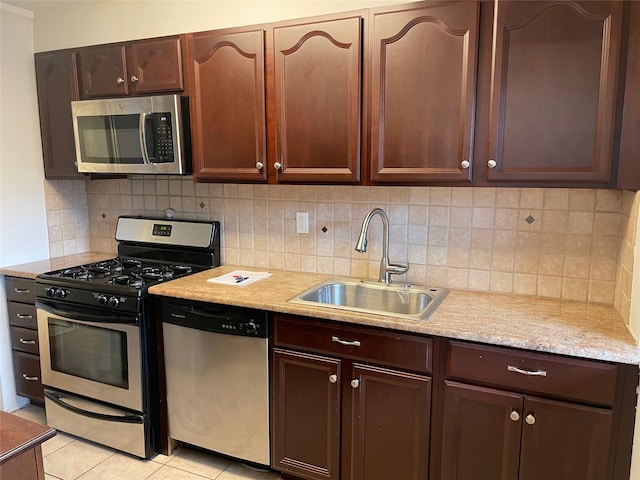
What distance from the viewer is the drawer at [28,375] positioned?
2844 mm

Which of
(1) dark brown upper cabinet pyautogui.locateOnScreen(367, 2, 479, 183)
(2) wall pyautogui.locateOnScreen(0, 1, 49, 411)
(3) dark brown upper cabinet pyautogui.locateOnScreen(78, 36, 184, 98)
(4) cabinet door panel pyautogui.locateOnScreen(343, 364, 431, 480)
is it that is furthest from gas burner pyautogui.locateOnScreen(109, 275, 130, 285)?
(1) dark brown upper cabinet pyautogui.locateOnScreen(367, 2, 479, 183)

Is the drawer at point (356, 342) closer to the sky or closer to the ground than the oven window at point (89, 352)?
closer to the sky

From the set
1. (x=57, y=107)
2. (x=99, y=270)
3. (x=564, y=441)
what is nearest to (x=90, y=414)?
(x=99, y=270)

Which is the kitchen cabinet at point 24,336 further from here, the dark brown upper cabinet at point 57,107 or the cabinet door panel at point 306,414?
the cabinet door panel at point 306,414

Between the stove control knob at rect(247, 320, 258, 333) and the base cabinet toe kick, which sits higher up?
the stove control knob at rect(247, 320, 258, 333)

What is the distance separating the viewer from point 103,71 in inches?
102

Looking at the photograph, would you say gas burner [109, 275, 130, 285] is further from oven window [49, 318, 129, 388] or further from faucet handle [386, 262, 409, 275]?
faucet handle [386, 262, 409, 275]

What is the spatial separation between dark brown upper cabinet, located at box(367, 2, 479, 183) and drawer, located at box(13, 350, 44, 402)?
92.6 inches

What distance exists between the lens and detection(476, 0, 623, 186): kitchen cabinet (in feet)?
5.47

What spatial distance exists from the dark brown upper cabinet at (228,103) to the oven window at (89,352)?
3.17 ft

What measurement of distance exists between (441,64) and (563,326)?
3.63ft

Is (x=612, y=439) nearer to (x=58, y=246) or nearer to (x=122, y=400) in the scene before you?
(x=122, y=400)

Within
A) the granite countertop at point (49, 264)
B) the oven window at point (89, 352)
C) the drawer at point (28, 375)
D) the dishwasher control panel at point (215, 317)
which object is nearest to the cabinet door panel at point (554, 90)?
the dishwasher control panel at point (215, 317)

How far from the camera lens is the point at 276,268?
9.02 ft
